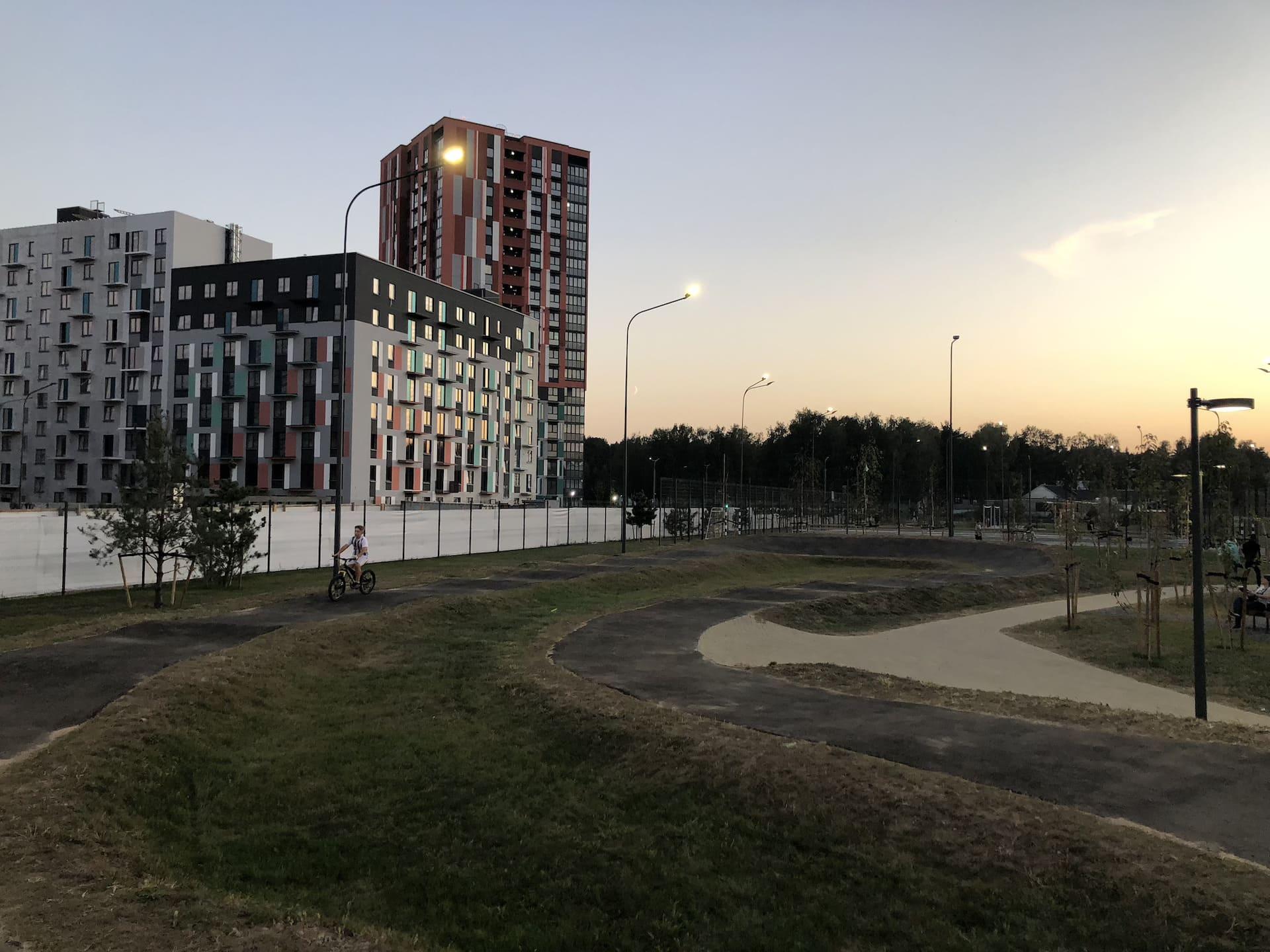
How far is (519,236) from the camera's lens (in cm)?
12444

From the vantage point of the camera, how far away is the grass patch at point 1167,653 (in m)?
14.8

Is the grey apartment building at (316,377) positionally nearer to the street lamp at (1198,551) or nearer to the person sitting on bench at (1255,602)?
the person sitting on bench at (1255,602)

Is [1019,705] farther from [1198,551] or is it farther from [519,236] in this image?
[519,236]

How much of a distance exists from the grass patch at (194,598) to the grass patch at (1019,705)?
502 inches

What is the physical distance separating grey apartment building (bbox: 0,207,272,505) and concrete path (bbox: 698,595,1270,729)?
87366mm

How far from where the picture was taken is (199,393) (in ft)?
270

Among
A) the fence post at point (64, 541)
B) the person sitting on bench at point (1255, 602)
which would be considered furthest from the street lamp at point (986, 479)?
the fence post at point (64, 541)

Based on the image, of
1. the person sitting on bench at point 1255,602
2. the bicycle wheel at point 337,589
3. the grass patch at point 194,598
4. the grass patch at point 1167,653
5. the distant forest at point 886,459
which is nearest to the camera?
the grass patch at point 1167,653

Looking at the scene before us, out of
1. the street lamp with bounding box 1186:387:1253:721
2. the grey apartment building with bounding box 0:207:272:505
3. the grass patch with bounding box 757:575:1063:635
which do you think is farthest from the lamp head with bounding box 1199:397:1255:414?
the grey apartment building with bounding box 0:207:272:505

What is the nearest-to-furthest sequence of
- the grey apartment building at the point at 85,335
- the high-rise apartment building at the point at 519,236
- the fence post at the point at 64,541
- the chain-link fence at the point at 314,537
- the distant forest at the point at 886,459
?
the chain-link fence at the point at 314,537 < the fence post at the point at 64,541 < the grey apartment building at the point at 85,335 < the distant forest at the point at 886,459 < the high-rise apartment building at the point at 519,236

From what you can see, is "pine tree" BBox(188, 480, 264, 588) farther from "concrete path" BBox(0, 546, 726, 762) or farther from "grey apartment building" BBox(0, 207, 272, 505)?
"grey apartment building" BBox(0, 207, 272, 505)

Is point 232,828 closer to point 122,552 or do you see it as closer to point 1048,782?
point 1048,782

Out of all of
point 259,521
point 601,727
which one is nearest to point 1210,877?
point 601,727

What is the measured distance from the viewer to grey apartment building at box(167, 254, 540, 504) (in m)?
76.9
